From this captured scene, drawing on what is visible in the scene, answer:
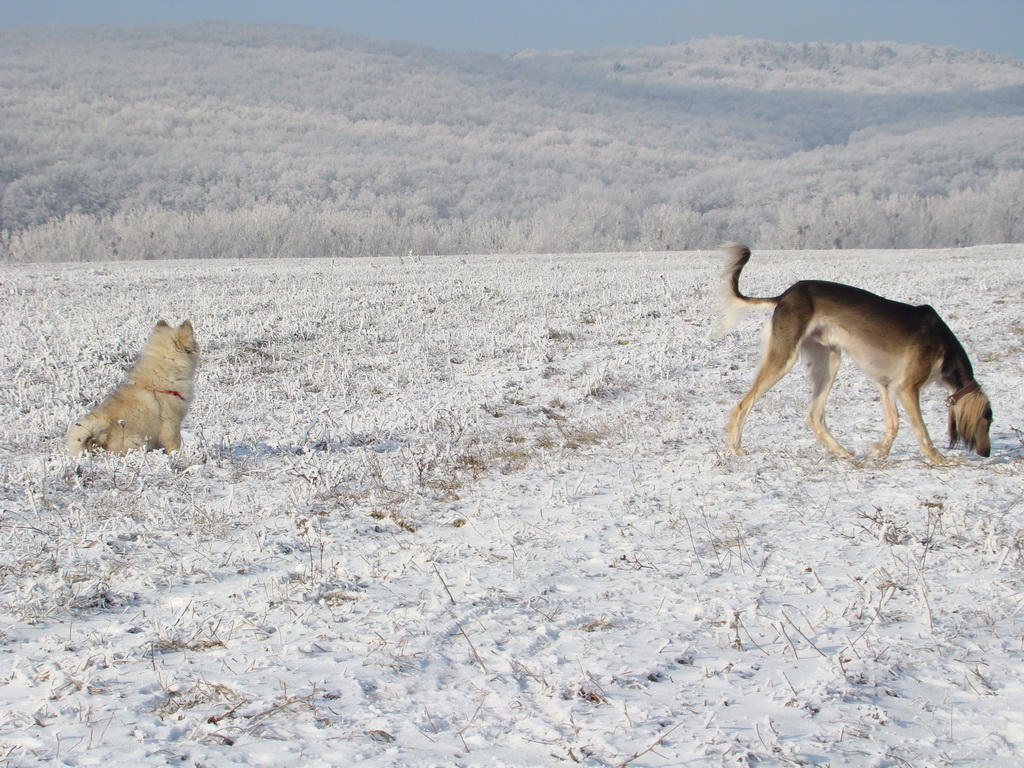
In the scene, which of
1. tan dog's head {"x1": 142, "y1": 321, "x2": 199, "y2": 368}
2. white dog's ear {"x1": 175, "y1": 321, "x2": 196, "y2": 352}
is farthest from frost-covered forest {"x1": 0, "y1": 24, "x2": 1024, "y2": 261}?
tan dog's head {"x1": 142, "y1": 321, "x2": 199, "y2": 368}

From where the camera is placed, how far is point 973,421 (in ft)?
23.6

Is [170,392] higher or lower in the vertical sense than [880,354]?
lower

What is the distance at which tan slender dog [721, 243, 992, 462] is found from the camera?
7.24 metres

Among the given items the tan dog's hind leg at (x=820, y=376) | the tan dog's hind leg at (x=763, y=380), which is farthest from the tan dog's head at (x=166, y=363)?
the tan dog's hind leg at (x=820, y=376)

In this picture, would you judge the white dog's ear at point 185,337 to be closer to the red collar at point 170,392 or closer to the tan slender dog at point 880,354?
the red collar at point 170,392

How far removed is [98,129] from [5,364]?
12965cm

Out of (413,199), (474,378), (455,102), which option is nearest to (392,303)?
(474,378)

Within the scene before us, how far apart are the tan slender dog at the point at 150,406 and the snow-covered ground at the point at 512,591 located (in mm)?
474

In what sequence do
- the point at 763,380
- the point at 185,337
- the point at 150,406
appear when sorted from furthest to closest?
1. the point at 185,337
2. the point at 150,406
3. the point at 763,380

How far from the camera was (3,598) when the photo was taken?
4242mm

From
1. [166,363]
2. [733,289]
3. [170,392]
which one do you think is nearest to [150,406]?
[170,392]

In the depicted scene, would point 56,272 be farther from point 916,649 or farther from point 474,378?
point 916,649

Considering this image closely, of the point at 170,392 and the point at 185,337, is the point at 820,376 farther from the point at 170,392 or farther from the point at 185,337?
the point at 170,392

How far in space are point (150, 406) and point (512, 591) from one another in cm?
570
